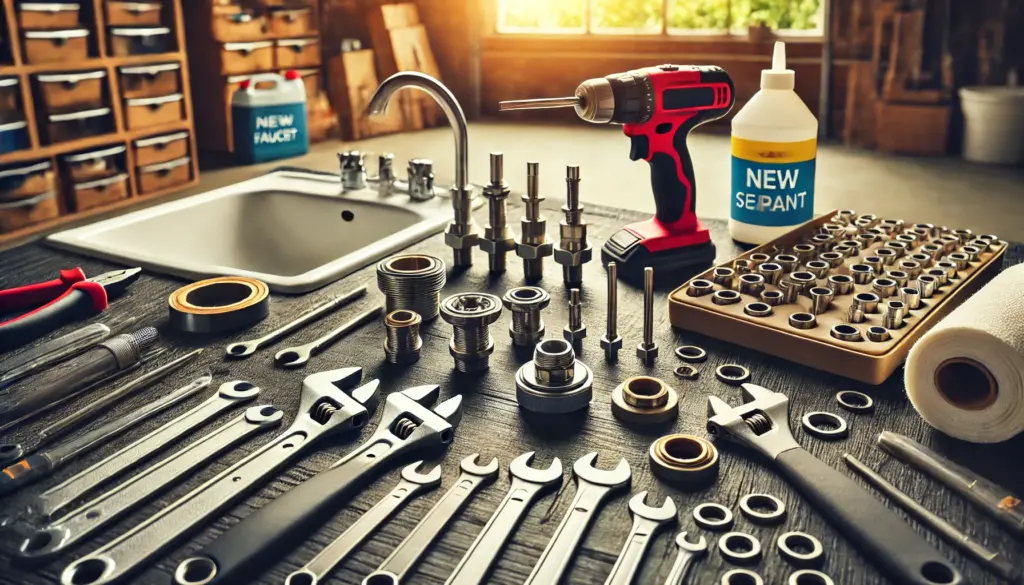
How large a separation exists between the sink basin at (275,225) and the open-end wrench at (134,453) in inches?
19.0

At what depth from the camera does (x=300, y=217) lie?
177 cm

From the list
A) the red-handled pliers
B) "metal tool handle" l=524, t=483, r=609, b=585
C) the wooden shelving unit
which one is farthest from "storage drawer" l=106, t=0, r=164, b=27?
"metal tool handle" l=524, t=483, r=609, b=585

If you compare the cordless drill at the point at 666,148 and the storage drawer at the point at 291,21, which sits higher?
the storage drawer at the point at 291,21

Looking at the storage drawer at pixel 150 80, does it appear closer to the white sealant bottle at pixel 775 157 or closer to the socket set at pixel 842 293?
the white sealant bottle at pixel 775 157

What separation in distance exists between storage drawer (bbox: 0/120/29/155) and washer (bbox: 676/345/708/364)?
2.16 metres

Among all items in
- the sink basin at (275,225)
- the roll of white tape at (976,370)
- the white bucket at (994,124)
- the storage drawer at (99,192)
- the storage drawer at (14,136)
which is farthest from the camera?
the white bucket at (994,124)

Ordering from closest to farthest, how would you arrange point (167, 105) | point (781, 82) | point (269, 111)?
point (781, 82) → point (167, 105) → point (269, 111)

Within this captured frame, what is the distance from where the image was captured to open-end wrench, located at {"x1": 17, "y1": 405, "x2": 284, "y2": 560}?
2.11 ft

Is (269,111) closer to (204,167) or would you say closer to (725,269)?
(204,167)

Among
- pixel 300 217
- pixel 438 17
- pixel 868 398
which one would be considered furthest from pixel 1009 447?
pixel 438 17

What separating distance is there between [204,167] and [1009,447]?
10.6ft

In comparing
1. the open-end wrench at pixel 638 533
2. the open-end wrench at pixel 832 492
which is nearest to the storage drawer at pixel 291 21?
the open-end wrench at pixel 832 492

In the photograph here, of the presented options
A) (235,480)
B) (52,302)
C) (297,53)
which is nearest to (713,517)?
(235,480)

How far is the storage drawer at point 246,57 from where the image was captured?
137 inches
